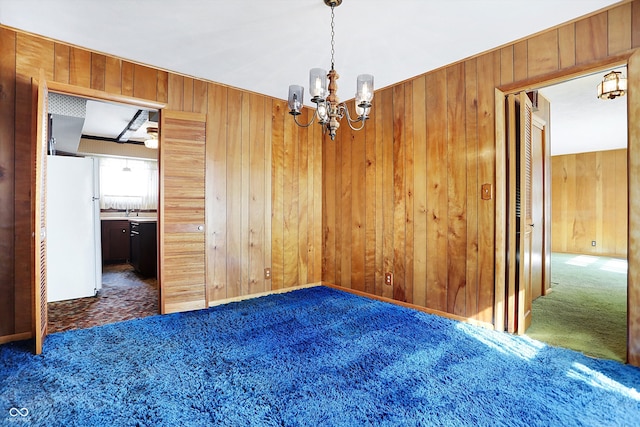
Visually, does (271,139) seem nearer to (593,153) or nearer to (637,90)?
(637,90)

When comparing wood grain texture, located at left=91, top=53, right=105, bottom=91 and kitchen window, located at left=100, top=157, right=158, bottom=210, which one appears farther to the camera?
kitchen window, located at left=100, top=157, right=158, bottom=210

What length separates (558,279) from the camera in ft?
15.9

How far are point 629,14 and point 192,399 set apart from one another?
12.2 feet

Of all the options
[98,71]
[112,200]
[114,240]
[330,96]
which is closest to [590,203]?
[330,96]

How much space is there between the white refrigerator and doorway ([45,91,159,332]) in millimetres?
19

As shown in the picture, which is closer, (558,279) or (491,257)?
(491,257)

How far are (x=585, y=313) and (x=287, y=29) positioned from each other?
397cm

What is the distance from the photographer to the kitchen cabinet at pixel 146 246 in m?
4.75

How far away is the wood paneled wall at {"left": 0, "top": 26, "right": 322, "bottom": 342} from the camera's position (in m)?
2.56

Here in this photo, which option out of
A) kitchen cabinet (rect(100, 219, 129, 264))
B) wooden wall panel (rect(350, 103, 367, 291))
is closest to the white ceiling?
wooden wall panel (rect(350, 103, 367, 291))

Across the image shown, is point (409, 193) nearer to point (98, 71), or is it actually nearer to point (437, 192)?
point (437, 192)

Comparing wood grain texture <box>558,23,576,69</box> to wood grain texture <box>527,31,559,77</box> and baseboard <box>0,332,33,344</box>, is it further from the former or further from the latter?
baseboard <box>0,332,33,344</box>

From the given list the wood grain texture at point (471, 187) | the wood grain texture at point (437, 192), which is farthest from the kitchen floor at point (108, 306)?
the wood grain texture at point (471, 187)

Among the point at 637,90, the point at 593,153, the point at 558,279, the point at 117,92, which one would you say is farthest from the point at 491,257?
the point at 593,153
